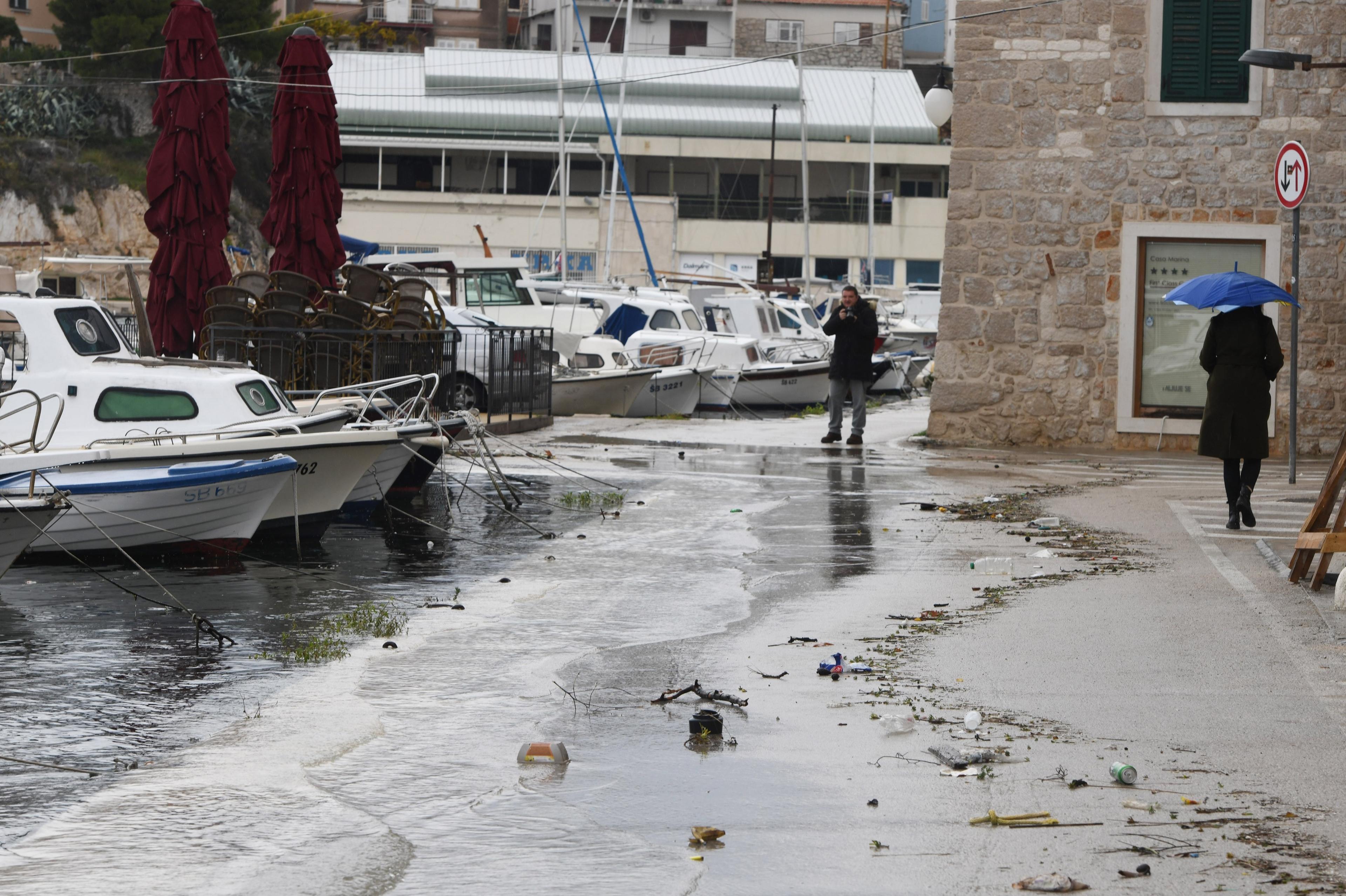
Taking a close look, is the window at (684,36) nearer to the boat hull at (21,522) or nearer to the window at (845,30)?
the window at (845,30)

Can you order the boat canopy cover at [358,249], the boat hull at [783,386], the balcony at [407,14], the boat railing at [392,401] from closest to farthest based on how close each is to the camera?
the boat railing at [392,401], the boat canopy cover at [358,249], the boat hull at [783,386], the balcony at [407,14]

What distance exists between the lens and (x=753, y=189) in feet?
216

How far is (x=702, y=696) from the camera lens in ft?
23.2

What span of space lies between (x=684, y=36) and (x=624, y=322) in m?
50.1

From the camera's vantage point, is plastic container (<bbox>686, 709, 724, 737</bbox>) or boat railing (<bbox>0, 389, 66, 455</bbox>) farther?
boat railing (<bbox>0, 389, 66, 455</bbox>)

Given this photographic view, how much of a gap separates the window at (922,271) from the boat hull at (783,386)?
32.9 m

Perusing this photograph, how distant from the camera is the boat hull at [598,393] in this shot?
2752cm

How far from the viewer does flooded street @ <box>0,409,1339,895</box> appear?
4.86 metres

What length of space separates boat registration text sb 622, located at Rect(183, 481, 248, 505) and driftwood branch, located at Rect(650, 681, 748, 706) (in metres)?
5.03

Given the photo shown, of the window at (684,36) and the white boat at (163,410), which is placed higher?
the window at (684,36)

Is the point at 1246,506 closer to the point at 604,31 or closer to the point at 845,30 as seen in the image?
the point at 604,31

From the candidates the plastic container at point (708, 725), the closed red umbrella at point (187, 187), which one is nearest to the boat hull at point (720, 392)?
the closed red umbrella at point (187, 187)

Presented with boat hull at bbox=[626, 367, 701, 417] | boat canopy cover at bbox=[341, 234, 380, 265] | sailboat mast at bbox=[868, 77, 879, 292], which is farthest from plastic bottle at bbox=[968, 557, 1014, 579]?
sailboat mast at bbox=[868, 77, 879, 292]

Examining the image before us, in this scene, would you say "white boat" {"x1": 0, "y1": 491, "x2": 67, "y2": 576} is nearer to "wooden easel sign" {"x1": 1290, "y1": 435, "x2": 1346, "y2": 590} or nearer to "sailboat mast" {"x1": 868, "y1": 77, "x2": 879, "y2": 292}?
"wooden easel sign" {"x1": 1290, "y1": 435, "x2": 1346, "y2": 590}
